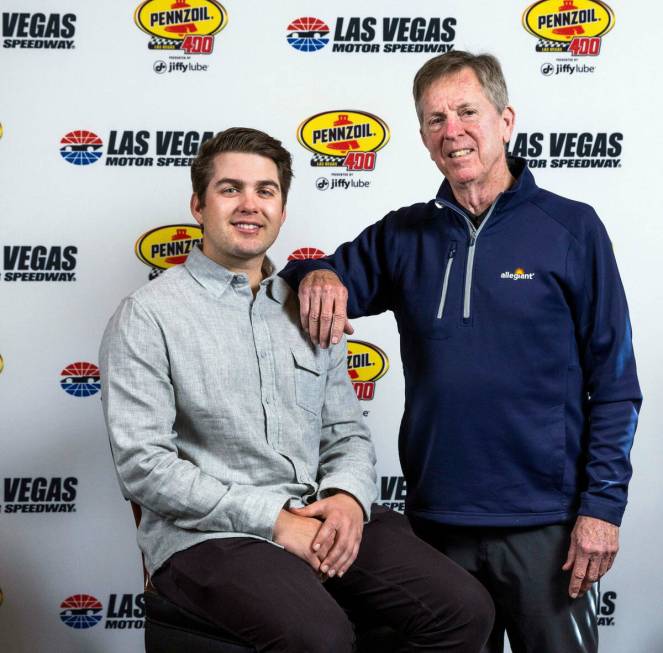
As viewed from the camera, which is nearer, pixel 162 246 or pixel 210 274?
pixel 210 274

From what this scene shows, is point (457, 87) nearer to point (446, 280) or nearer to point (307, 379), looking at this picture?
point (446, 280)

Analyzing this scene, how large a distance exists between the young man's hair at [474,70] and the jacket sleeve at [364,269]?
0.34 m

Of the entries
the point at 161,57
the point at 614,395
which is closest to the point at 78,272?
the point at 161,57

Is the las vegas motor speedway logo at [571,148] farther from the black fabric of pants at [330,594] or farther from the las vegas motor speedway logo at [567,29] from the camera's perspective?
the black fabric of pants at [330,594]

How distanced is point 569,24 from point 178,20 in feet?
4.04

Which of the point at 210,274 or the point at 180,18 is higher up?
the point at 180,18

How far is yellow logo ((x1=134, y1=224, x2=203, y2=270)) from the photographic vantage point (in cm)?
263

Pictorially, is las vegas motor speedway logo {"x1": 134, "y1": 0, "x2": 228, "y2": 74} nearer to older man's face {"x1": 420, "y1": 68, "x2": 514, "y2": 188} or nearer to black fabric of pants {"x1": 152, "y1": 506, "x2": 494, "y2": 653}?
older man's face {"x1": 420, "y1": 68, "x2": 514, "y2": 188}

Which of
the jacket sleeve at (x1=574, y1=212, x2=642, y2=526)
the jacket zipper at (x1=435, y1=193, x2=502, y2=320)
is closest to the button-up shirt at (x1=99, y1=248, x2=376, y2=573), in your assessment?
the jacket zipper at (x1=435, y1=193, x2=502, y2=320)

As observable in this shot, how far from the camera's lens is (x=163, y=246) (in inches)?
104

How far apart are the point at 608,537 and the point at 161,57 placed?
75.0 inches

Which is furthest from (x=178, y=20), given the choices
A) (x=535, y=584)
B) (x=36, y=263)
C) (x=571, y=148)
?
(x=535, y=584)

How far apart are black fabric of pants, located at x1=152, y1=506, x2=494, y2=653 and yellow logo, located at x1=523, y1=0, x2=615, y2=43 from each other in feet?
5.56

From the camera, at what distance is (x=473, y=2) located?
8.61 feet
